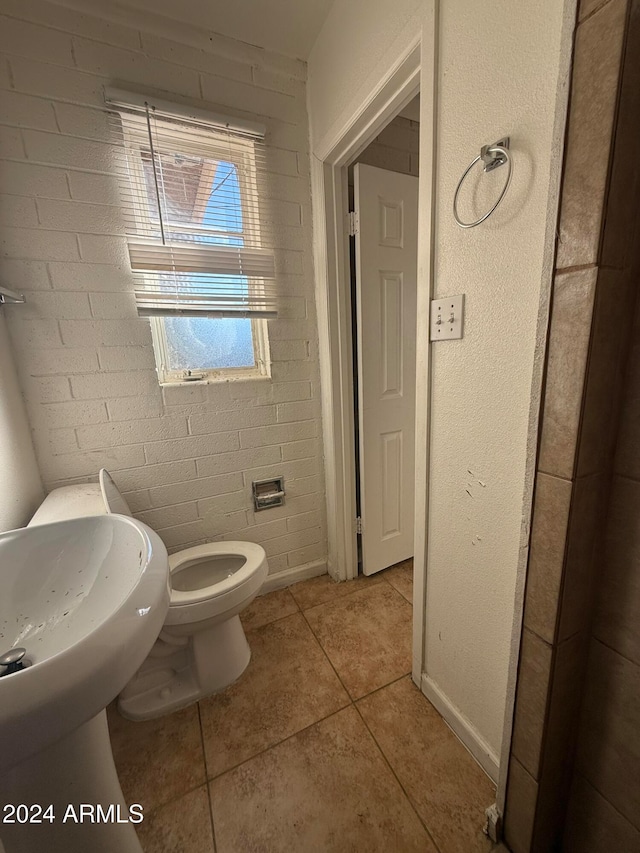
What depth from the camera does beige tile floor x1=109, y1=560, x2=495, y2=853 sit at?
2.81ft

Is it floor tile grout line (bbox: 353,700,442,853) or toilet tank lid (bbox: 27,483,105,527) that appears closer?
floor tile grout line (bbox: 353,700,442,853)

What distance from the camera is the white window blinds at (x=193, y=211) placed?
4.04 feet

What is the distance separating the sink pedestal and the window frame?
111 cm

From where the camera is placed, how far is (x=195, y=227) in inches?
52.9

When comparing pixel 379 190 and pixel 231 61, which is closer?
pixel 231 61

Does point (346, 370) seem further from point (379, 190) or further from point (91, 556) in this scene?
point (91, 556)

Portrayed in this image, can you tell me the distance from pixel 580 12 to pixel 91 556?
1.34 meters

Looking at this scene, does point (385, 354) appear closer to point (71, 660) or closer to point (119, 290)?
point (119, 290)

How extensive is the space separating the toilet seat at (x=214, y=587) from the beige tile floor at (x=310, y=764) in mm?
373

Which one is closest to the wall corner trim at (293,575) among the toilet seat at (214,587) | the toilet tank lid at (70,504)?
the toilet seat at (214,587)

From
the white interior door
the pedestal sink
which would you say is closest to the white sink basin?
the pedestal sink

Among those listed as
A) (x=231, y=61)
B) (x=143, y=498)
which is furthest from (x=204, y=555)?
(x=231, y=61)

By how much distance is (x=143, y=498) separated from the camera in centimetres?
142

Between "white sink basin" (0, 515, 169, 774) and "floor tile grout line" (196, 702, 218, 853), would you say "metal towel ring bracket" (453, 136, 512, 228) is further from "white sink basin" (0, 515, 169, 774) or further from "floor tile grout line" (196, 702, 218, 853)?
"floor tile grout line" (196, 702, 218, 853)
